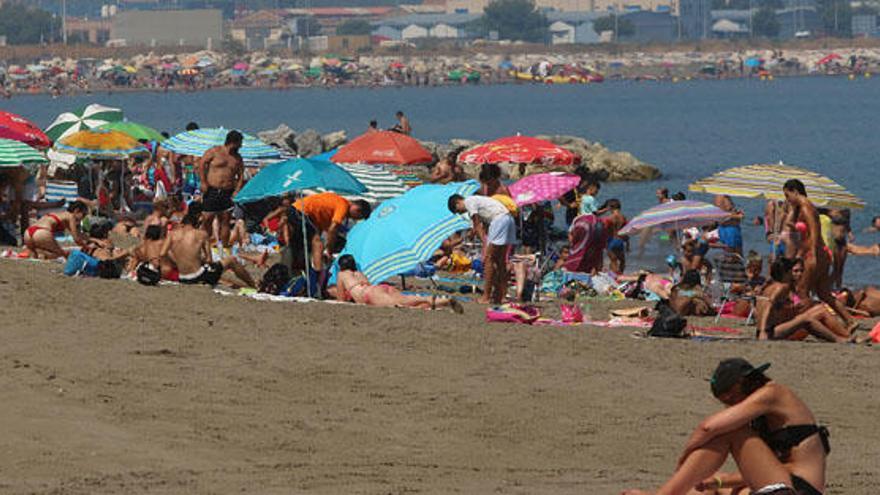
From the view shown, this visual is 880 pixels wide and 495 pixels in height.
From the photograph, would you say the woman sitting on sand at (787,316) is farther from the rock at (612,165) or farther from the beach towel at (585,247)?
the rock at (612,165)

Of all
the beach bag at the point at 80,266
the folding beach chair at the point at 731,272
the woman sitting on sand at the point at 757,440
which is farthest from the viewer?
the folding beach chair at the point at 731,272

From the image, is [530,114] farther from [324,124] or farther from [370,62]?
[370,62]

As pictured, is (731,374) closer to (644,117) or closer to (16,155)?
(16,155)

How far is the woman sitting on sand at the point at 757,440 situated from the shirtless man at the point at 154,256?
8778mm

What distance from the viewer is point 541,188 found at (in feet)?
67.9

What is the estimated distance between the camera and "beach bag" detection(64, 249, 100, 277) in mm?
16531

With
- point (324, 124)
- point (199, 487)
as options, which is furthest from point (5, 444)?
point (324, 124)

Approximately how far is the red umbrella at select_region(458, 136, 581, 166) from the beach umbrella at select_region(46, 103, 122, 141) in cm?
565

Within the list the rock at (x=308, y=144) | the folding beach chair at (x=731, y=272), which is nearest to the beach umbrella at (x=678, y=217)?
the folding beach chair at (x=731, y=272)

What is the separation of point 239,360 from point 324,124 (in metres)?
76.7

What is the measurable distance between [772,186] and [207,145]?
315 inches

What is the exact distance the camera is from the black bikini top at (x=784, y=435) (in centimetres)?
840

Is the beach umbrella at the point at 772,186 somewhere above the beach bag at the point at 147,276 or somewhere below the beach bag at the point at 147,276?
above

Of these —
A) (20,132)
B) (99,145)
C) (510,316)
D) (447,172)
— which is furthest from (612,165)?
(510,316)
